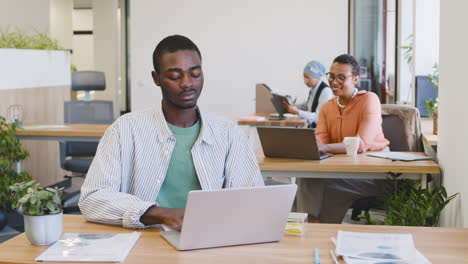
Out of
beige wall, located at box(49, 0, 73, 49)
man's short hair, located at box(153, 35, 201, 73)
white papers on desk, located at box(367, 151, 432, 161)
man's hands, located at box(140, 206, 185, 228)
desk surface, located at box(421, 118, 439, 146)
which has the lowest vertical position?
white papers on desk, located at box(367, 151, 432, 161)

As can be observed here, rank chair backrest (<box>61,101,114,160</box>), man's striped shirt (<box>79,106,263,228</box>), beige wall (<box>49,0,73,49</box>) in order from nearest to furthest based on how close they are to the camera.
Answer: man's striped shirt (<box>79,106,263,228</box>) < chair backrest (<box>61,101,114,160</box>) < beige wall (<box>49,0,73,49</box>)

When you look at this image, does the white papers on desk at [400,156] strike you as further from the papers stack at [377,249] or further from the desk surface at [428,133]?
the papers stack at [377,249]

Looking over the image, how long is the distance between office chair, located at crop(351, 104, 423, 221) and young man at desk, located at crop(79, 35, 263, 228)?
82.5 inches

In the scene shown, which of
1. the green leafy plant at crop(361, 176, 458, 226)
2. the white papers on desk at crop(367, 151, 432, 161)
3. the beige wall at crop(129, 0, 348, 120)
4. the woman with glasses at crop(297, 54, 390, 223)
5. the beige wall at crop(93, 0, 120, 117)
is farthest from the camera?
the beige wall at crop(93, 0, 120, 117)

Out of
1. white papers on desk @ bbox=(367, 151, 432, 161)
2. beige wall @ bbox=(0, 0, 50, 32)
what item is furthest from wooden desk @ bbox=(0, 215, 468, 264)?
beige wall @ bbox=(0, 0, 50, 32)

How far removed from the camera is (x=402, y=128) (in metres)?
4.48

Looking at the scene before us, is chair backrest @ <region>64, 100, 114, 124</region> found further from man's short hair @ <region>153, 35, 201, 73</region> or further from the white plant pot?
the white plant pot

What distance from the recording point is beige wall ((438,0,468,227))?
120 inches

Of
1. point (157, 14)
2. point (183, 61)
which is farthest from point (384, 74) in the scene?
point (183, 61)

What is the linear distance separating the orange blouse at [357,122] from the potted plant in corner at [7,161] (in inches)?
92.5

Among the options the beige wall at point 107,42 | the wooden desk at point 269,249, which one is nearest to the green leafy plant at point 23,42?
the wooden desk at point 269,249

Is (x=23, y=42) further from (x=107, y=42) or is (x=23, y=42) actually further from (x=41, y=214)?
(x=107, y=42)

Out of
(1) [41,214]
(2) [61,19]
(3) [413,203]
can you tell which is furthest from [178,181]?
(2) [61,19]

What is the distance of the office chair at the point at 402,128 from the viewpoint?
4434 millimetres
